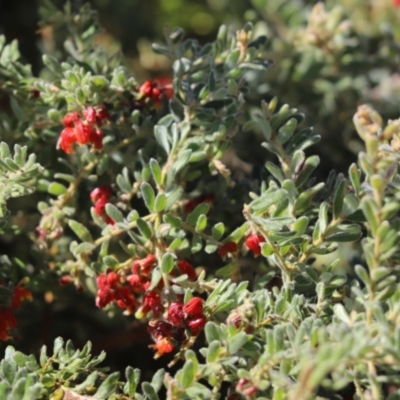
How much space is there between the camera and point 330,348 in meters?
0.71

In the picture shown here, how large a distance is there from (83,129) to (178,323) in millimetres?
325

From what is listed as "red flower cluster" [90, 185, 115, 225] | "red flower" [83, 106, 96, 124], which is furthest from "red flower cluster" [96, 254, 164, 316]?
"red flower" [83, 106, 96, 124]

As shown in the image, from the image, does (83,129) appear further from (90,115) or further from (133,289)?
(133,289)

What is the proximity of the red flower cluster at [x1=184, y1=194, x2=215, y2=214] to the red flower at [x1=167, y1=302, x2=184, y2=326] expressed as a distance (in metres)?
0.26

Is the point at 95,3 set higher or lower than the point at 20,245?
higher

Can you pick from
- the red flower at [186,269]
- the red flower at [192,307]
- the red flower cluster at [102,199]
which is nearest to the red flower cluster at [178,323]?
the red flower at [192,307]

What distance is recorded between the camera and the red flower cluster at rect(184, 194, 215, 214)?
1154 millimetres

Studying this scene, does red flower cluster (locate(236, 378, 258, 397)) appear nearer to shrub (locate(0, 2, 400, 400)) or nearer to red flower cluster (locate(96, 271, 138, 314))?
shrub (locate(0, 2, 400, 400))

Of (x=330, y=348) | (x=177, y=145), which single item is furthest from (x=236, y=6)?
(x=330, y=348)

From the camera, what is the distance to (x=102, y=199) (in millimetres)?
1108

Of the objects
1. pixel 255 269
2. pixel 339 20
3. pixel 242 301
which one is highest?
pixel 339 20

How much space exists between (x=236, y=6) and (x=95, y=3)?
1.42ft

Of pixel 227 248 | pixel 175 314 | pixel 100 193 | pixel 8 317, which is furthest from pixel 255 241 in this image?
pixel 8 317

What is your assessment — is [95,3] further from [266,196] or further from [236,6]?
[266,196]
